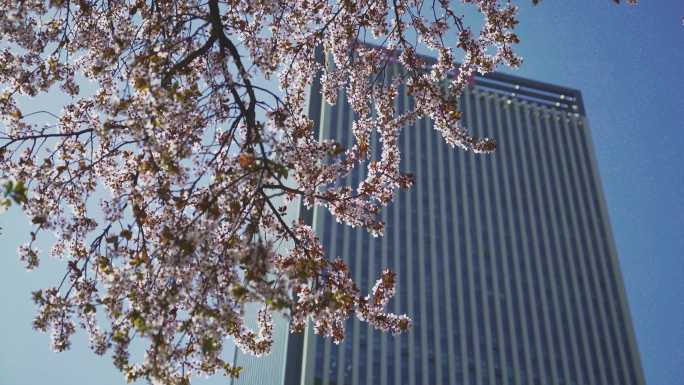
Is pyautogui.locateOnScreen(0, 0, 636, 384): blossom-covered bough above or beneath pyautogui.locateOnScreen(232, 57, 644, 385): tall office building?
beneath

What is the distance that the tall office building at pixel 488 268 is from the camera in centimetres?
6988

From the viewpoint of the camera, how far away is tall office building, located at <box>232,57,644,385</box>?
229ft

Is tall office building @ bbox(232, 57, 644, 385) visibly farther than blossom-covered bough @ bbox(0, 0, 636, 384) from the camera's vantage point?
Yes

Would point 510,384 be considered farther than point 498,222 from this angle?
No

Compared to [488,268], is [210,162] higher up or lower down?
lower down

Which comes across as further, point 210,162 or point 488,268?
point 488,268

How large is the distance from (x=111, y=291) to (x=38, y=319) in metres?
1.05

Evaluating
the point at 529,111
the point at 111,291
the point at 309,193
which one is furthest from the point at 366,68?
the point at 529,111

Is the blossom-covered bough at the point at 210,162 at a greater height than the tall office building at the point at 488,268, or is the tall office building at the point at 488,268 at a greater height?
the tall office building at the point at 488,268

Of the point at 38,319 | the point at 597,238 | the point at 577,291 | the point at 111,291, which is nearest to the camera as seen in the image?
the point at 111,291

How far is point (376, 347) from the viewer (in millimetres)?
68875

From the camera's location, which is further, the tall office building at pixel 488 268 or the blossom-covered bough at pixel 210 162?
the tall office building at pixel 488 268

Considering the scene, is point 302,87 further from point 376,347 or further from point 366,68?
point 376,347

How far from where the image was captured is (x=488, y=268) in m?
79.9
